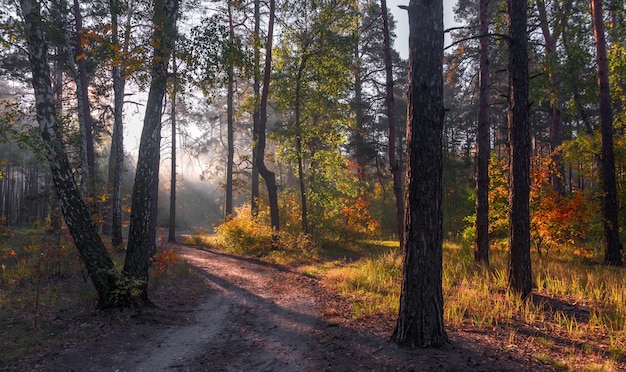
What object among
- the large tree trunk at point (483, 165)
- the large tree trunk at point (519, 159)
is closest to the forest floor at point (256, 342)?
the large tree trunk at point (519, 159)

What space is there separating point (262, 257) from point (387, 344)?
39.0 ft

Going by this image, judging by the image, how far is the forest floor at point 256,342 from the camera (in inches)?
192

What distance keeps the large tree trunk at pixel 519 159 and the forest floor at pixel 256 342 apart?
7.71 ft

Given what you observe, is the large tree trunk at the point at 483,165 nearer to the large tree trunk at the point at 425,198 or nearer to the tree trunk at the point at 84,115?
the large tree trunk at the point at 425,198

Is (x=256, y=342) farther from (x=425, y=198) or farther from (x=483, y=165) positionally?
(x=483, y=165)

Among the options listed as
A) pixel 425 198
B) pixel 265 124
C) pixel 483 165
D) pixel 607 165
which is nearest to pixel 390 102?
pixel 483 165

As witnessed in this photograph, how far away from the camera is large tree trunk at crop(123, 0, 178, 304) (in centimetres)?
772

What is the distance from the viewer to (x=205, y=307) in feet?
28.5

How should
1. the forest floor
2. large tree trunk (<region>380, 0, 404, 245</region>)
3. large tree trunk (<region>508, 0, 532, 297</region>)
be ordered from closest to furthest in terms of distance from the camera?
the forest floor < large tree trunk (<region>508, 0, 532, 297</region>) < large tree trunk (<region>380, 0, 404, 245</region>)

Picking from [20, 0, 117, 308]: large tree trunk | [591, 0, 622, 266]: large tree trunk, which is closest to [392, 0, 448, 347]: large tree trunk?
[20, 0, 117, 308]: large tree trunk

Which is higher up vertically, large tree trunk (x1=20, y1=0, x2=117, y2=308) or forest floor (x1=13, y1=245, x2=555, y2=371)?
large tree trunk (x1=20, y1=0, x2=117, y2=308)

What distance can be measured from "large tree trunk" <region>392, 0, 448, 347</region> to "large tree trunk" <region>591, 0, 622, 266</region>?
9.98 m

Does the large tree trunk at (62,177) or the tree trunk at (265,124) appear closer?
the large tree trunk at (62,177)

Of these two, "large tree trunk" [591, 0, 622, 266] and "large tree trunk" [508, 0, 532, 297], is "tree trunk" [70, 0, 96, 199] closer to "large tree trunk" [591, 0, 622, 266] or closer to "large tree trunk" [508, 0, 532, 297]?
"large tree trunk" [508, 0, 532, 297]
